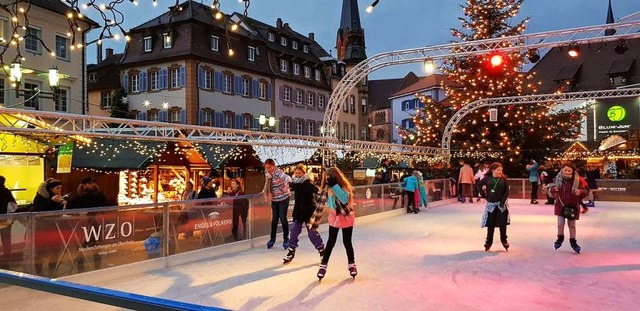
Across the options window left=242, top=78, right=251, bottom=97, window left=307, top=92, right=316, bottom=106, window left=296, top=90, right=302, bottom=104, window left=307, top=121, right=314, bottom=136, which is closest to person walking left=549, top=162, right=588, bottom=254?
window left=242, top=78, right=251, bottom=97

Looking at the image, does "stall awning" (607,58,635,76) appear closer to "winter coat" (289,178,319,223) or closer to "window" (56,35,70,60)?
"window" (56,35,70,60)

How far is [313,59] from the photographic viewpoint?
148 ft

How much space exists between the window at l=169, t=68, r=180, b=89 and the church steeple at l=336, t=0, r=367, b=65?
30744 millimetres

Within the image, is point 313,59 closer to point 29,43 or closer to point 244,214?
point 29,43

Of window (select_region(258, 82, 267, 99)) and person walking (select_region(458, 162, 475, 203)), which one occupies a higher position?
window (select_region(258, 82, 267, 99))

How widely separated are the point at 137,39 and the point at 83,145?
18.4 m

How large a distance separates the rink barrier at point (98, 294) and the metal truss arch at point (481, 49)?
13.2m

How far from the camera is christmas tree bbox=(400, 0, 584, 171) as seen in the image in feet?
84.8

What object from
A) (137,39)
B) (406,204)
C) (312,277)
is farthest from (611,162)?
(312,277)

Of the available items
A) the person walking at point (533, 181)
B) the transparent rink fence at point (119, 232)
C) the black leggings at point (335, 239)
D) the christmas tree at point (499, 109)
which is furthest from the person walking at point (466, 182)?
the black leggings at point (335, 239)

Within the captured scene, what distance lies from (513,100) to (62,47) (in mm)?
20084

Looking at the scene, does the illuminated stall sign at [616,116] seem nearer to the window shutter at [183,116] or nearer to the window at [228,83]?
the window at [228,83]

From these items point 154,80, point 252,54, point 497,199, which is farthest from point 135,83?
point 497,199

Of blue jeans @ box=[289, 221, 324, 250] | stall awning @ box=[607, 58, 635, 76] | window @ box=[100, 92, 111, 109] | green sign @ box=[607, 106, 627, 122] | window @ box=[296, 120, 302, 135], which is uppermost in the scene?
stall awning @ box=[607, 58, 635, 76]
